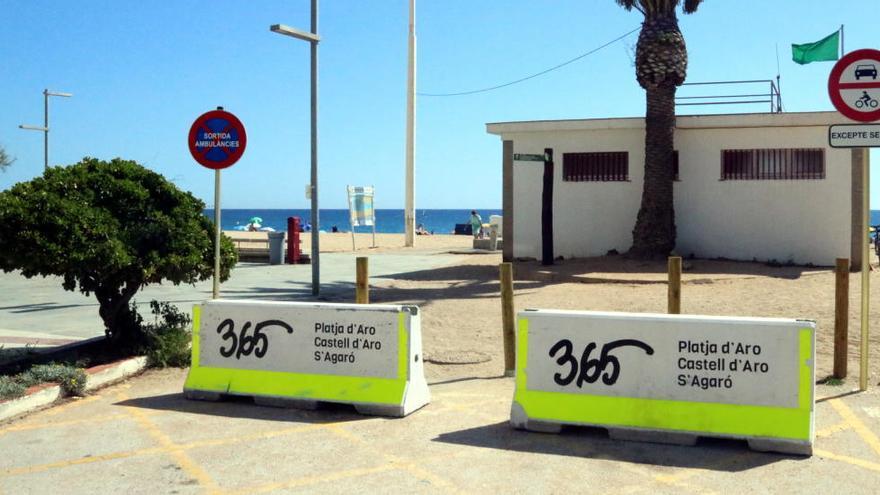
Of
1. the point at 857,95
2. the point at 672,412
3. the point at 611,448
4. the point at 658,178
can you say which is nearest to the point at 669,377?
the point at 672,412

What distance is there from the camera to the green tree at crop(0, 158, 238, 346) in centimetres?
860

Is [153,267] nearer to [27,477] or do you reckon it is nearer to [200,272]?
[200,272]

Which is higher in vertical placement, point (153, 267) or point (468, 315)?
point (153, 267)

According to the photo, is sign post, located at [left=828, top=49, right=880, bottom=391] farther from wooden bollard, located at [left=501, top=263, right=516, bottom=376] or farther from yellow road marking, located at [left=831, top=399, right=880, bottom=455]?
wooden bollard, located at [left=501, top=263, right=516, bottom=376]

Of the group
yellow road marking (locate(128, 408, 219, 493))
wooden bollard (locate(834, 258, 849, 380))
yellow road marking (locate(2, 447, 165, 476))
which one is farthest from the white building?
yellow road marking (locate(2, 447, 165, 476))

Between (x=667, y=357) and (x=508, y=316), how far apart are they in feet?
8.59

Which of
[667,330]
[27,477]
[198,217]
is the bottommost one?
[27,477]

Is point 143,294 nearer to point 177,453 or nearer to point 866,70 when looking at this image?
point 177,453

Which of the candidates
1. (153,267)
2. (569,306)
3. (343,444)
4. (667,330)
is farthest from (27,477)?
(569,306)

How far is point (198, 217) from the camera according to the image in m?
9.95

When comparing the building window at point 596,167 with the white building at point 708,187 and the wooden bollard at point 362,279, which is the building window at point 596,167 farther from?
the wooden bollard at point 362,279

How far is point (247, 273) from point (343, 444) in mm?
15850

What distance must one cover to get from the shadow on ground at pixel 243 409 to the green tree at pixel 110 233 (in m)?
1.69

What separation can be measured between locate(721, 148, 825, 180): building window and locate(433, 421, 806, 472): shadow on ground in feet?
48.8
